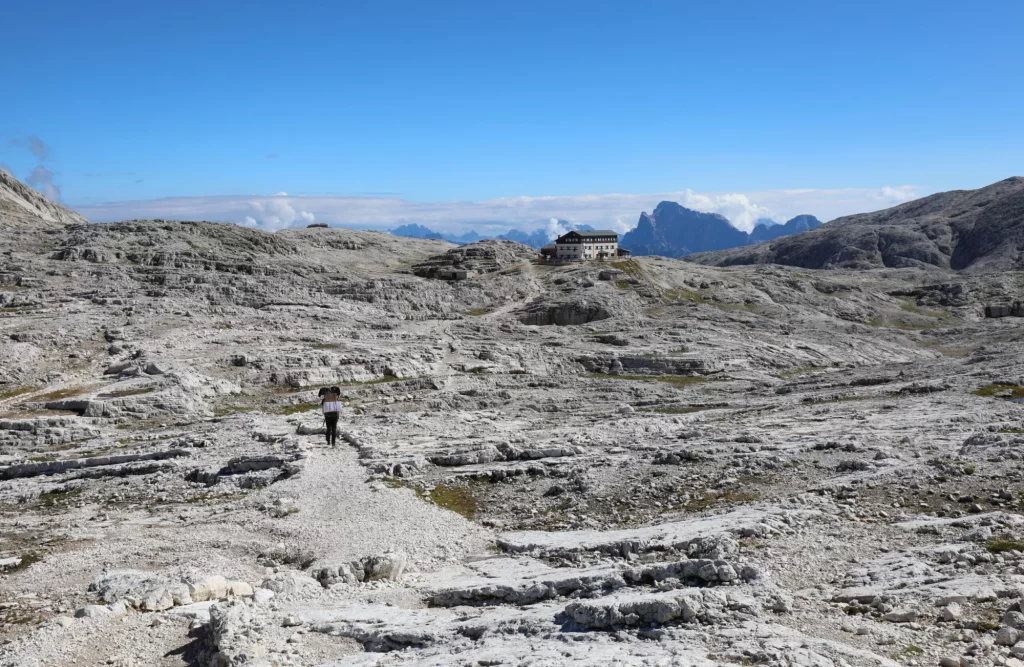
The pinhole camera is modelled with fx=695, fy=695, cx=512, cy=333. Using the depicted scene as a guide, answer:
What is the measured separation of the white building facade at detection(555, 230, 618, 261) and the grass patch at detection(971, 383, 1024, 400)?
104 meters

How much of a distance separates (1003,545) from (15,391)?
63075 millimetres

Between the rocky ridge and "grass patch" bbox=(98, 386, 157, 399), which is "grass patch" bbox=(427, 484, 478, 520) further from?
"grass patch" bbox=(98, 386, 157, 399)

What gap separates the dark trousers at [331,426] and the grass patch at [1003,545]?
31.1 metres

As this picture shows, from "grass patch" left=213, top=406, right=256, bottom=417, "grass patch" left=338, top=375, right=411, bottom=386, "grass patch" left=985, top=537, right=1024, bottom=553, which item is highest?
"grass patch" left=985, top=537, right=1024, bottom=553

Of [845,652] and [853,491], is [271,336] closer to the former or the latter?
[853,491]

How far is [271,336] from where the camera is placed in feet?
242

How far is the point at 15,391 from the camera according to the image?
5428cm

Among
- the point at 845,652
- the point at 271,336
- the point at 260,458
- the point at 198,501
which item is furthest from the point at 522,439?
the point at 271,336

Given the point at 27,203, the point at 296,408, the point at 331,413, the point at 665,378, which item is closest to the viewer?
the point at 331,413

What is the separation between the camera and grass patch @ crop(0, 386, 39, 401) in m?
52.8

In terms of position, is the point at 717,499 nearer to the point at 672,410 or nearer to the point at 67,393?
the point at 672,410

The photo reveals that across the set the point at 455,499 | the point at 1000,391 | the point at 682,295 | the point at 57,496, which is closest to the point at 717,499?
the point at 455,499

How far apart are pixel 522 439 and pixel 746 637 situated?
26.1 m

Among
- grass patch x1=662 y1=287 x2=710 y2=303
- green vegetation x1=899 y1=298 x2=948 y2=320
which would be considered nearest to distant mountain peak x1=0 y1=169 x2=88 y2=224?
grass patch x1=662 y1=287 x2=710 y2=303
